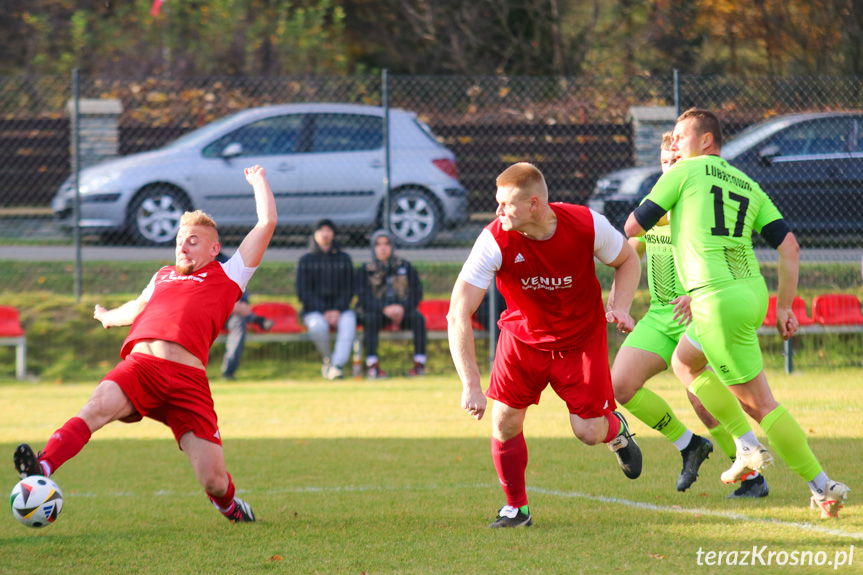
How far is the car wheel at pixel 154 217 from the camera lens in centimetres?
1236

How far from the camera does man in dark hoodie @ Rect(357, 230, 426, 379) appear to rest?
11273 millimetres

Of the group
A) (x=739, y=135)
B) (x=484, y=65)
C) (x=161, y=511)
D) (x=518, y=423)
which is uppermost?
(x=484, y=65)

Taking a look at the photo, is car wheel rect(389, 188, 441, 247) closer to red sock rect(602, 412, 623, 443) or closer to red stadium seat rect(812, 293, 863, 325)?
red stadium seat rect(812, 293, 863, 325)

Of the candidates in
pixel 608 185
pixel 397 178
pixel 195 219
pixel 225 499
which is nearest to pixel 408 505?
pixel 225 499

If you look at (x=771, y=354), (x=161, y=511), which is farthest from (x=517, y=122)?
(x=161, y=511)

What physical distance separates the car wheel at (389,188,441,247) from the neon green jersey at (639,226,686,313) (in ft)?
21.1

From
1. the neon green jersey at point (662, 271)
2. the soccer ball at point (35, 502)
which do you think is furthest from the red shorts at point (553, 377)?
the soccer ball at point (35, 502)

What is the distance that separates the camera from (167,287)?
5.18 metres

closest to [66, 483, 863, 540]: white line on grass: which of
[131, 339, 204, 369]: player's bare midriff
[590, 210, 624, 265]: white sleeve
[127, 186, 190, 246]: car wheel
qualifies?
[131, 339, 204, 369]: player's bare midriff

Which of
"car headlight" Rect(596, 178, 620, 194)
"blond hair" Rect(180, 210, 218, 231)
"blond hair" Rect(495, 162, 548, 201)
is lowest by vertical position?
"blond hair" Rect(180, 210, 218, 231)

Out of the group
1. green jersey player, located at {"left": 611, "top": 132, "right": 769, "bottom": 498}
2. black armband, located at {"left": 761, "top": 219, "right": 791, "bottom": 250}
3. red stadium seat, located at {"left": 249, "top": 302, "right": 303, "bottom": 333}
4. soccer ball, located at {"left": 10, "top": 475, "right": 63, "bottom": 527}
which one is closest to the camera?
soccer ball, located at {"left": 10, "top": 475, "right": 63, "bottom": 527}

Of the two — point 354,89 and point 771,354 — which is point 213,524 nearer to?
point 771,354

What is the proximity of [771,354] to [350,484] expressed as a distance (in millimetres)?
6759

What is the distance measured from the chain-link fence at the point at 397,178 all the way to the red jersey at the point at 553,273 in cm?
655
